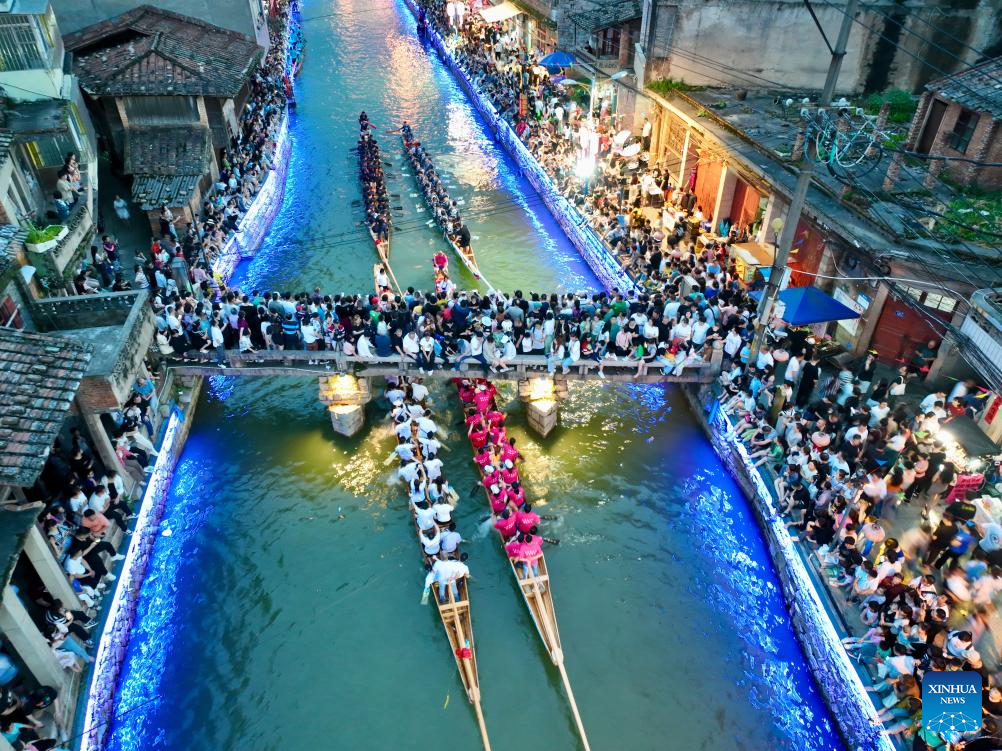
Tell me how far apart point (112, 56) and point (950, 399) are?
29.9m

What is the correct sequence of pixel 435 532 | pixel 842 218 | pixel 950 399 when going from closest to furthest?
1. pixel 435 532
2. pixel 950 399
3. pixel 842 218

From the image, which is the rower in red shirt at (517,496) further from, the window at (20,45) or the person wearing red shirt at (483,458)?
the window at (20,45)

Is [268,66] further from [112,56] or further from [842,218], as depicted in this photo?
[842,218]

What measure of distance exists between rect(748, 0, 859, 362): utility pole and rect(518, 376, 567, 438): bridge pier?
506 cm

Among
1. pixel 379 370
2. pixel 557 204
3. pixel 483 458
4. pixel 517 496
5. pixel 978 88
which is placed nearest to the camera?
pixel 517 496

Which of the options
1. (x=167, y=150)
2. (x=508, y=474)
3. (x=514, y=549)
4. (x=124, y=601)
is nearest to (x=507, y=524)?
(x=514, y=549)

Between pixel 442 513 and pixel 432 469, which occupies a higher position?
pixel 442 513

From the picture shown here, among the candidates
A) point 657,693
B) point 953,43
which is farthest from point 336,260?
point 953,43

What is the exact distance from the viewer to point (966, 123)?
1758 cm

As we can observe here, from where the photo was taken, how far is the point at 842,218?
1861 cm

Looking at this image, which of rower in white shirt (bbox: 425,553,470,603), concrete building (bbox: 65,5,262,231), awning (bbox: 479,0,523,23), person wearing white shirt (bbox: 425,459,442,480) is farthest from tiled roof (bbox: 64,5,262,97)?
rower in white shirt (bbox: 425,553,470,603)

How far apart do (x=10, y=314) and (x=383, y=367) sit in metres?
8.47

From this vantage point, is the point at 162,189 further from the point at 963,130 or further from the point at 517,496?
the point at 963,130

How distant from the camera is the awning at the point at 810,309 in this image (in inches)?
664
